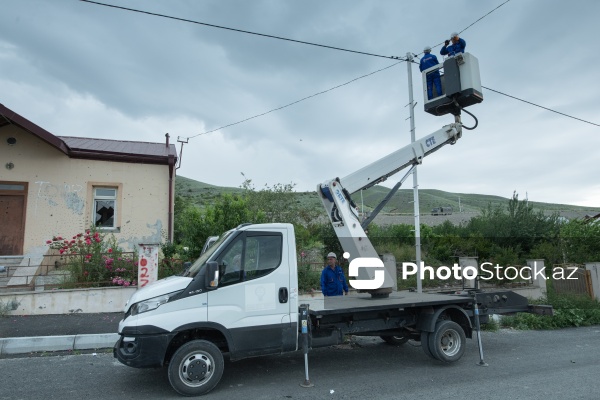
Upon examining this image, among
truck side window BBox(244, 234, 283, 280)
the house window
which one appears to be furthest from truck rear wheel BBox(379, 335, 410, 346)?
the house window

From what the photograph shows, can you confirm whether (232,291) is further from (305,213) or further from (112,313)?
(305,213)

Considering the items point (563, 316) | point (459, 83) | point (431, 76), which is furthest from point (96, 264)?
point (563, 316)

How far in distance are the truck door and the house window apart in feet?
33.7

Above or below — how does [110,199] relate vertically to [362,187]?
above

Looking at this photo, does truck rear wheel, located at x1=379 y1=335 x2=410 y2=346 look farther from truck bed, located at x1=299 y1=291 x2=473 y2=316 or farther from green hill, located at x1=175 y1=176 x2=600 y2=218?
green hill, located at x1=175 y1=176 x2=600 y2=218

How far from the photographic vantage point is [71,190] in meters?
14.2

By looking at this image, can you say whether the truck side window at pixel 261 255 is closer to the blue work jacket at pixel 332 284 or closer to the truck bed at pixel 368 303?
the truck bed at pixel 368 303

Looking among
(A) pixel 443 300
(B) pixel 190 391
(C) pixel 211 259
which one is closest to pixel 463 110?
(A) pixel 443 300

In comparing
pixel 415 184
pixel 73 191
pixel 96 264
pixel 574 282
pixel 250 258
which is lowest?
pixel 574 282

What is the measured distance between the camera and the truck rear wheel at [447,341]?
22.9 feet

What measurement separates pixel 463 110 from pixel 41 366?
30.1ft

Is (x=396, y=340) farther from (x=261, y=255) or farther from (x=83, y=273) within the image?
(x=83, y=273)

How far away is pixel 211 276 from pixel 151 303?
0.87 meters

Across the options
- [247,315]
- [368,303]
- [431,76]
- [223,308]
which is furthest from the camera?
[431,76]
